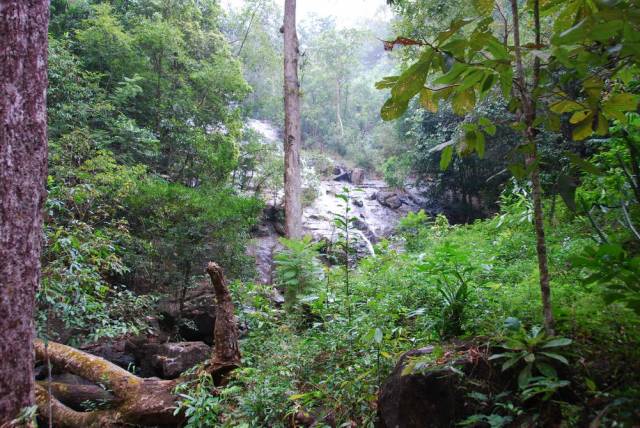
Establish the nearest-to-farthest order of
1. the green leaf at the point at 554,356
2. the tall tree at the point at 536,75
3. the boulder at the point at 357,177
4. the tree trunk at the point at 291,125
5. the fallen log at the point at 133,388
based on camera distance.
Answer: the tall tree at the point at 536,75 → the green leaf at the point at 554,356 → the fallen log at the point at 133,388 → the tree trunk at the point at 291,125 → the boulder at the point at 357,177

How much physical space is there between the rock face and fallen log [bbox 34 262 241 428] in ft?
7.15

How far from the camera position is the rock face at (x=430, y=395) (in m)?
1.53

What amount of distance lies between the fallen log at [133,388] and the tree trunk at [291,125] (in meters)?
3.65

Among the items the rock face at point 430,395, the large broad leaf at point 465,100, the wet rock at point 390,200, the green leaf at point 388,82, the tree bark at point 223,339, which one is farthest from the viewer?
the wet rock at point 390,200

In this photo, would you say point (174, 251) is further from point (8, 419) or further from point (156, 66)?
point (156, 66)

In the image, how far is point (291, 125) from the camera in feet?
24.6

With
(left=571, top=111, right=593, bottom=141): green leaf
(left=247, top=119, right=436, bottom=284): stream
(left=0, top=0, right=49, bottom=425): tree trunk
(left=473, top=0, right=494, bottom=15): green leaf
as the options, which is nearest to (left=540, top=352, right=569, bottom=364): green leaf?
(left=571, top=111, right=593, bottom=141): green leaf

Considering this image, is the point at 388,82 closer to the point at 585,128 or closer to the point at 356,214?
the point at 585,128

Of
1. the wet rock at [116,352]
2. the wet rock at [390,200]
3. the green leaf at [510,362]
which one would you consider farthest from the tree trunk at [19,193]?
the wet rock at [390,200]

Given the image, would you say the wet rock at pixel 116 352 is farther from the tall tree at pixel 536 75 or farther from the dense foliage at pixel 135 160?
the tall tree at pixel 536 75

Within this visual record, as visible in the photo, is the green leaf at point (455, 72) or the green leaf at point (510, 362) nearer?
the green leaf at point (455, 72)

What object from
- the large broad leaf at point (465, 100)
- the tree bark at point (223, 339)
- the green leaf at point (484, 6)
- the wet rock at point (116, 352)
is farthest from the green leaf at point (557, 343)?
the wet rock at point (116, 352)

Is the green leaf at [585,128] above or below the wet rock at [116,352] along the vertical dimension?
above

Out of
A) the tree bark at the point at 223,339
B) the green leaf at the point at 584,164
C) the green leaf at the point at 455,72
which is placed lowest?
the tree bark at the point at 223,339
